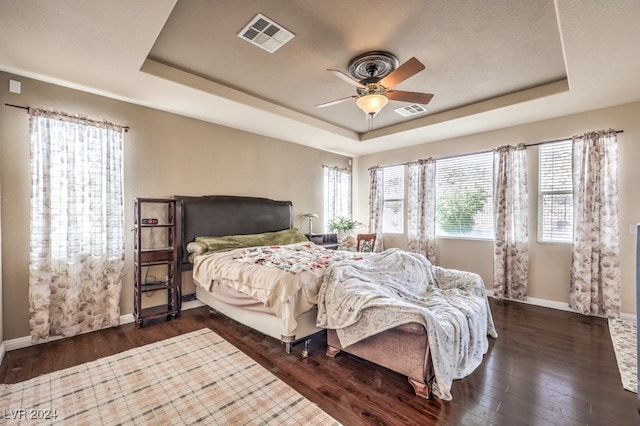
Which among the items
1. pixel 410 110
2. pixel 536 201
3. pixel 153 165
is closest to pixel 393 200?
pixel 410 110

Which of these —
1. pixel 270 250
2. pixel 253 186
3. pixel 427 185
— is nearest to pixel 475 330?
pixel 270 250

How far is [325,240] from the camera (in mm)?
5797

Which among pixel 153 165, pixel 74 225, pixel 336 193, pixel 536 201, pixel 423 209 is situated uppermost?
pixel 153 165

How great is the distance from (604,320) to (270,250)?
14.7ft

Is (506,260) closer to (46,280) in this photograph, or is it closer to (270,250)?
(270,250)

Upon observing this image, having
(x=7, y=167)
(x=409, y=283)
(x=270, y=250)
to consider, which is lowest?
(x=409, y=283)

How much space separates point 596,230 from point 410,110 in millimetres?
3038

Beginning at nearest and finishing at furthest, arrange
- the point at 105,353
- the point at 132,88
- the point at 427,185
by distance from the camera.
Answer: the point at 105,353 → the point at 132,88 → the point at 427,185

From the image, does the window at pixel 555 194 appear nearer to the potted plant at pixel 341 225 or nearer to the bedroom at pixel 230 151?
the bedroom at pixel 230 151

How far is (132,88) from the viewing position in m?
3.20

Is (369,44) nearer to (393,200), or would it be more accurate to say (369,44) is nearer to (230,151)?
(230,151)

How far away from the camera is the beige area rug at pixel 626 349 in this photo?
224cm

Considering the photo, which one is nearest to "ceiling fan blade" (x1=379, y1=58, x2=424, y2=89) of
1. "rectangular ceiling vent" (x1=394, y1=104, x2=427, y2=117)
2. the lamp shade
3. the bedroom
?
the lamp shade

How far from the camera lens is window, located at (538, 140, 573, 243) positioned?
410cm
